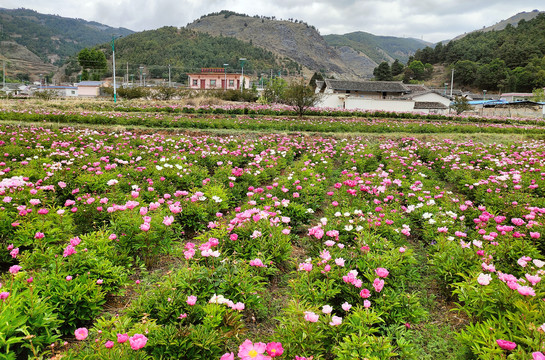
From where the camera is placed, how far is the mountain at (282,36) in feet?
504

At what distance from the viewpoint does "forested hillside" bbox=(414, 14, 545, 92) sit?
63.9m

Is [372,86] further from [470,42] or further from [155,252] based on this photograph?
[470,42]

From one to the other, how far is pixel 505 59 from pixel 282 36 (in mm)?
117339

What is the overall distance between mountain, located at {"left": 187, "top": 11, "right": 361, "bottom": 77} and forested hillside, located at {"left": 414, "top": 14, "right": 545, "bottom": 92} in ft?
227

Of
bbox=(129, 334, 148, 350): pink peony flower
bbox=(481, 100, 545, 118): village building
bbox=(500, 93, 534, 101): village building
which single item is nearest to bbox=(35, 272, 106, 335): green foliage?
bbox=(129, 334, 148, 350): pink peony flower

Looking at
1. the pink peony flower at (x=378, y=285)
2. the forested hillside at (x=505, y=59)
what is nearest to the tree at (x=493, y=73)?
the forested hillside at (x=505, y=59)

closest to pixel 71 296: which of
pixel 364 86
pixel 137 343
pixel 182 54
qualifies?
pixel 137 343

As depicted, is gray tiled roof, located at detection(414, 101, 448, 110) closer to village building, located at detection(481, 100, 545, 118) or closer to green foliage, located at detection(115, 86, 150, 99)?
village building, located at detection(481, 100, 545, 118)

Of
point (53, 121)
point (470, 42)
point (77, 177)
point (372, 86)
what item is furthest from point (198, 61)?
point (77, 177)

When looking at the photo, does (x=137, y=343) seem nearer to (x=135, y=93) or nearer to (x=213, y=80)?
(x=135, y=93)

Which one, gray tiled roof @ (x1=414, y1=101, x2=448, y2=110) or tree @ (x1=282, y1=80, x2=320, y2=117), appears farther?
gray tiled roof @ (x1=414, y1=101, x2=448, y2=110)

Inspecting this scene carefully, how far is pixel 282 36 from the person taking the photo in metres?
167

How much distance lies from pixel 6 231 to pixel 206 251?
252 centimetres

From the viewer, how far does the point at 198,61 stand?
100375 mm
